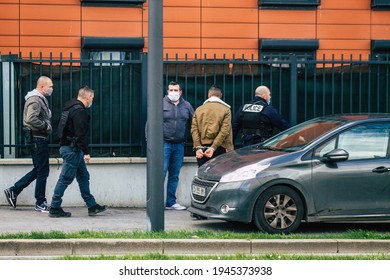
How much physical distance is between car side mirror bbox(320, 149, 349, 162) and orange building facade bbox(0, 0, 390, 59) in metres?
7.63

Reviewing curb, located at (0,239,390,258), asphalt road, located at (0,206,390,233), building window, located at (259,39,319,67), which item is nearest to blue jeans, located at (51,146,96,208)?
asphalt road, located at (0,206,390,233)

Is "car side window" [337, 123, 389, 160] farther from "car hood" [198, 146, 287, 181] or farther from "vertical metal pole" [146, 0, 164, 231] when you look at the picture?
"vertical metal pole" [146, 0, 164, 231]

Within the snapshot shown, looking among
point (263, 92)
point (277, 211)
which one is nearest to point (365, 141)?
point (277, 211)

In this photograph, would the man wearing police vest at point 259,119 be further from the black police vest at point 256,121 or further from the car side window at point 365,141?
the car side window at point 365,141

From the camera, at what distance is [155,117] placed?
1151 cm

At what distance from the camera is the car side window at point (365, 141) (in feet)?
41.1

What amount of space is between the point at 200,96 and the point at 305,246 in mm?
5213

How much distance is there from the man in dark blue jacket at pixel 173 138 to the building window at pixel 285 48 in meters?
5.43

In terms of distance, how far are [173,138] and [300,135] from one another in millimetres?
2462

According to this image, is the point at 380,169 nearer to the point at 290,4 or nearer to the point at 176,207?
the point at 176,207

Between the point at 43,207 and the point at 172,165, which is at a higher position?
the point at 172,165

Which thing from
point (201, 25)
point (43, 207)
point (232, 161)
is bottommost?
point (43, 207)

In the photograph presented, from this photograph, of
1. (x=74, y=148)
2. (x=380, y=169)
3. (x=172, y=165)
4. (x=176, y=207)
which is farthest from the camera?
(x=172, y=165)

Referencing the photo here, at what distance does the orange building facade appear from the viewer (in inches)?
771
